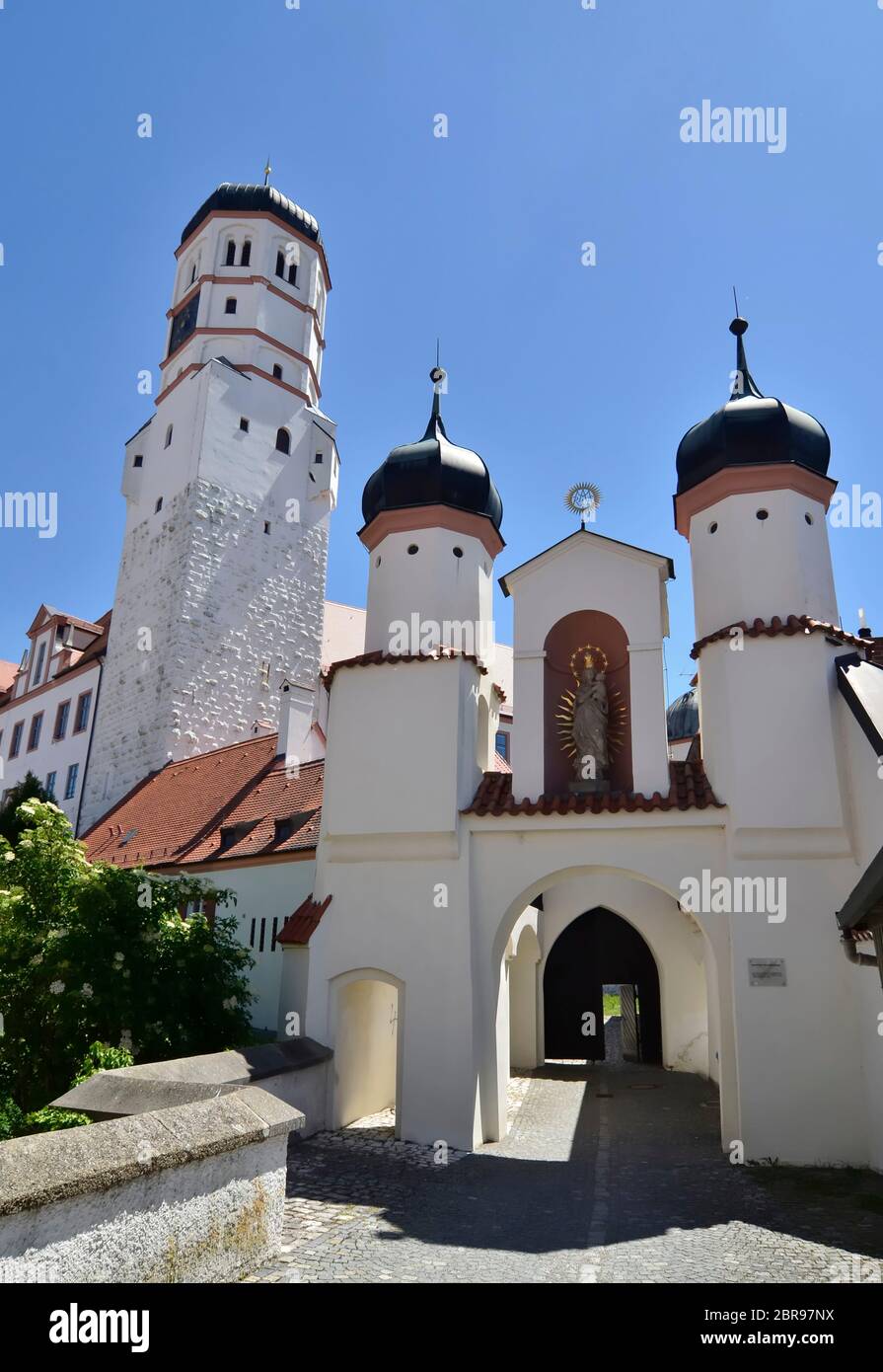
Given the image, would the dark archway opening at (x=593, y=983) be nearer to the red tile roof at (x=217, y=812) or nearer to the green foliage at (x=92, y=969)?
the red tile roof at (x=217, y=812)

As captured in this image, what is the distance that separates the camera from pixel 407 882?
12.1 metres

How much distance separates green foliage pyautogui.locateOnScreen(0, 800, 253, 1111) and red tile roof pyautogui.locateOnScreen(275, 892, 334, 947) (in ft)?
2.40

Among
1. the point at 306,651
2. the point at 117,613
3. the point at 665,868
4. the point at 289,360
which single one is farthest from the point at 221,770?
A: the point at 289,360

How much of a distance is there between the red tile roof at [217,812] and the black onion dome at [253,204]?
746 inches

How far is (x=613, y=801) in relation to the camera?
11.6 m

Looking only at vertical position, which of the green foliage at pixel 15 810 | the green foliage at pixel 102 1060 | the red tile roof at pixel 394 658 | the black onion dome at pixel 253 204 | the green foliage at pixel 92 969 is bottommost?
the green foliage at pixel 102 1060

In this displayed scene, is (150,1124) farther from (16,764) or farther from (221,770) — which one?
(16,764)

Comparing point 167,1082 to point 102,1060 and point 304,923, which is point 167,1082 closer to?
point 102,1060

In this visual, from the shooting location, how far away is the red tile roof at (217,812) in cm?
1622

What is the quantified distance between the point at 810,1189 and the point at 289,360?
91.1ft

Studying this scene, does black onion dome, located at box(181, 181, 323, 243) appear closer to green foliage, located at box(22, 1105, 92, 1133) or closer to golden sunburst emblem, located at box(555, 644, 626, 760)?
golden sunburst emblem, located at box(555, 644, 626, 760)

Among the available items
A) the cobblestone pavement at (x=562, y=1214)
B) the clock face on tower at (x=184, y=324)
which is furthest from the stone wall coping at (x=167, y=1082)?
the clock face on tower at (x=184, y=324)

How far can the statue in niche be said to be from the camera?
12.4 m

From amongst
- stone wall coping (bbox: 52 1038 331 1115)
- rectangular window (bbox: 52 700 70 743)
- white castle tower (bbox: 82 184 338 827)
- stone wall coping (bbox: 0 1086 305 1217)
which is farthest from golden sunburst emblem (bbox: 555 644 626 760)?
rectangular window (bbox: 52 700 70 743)
